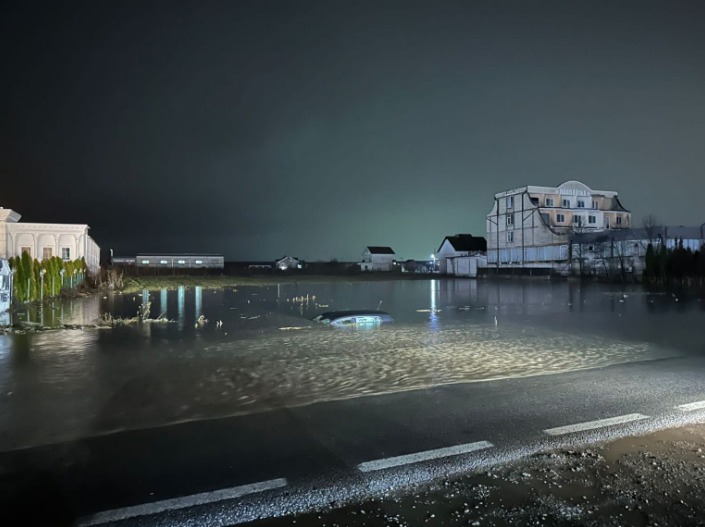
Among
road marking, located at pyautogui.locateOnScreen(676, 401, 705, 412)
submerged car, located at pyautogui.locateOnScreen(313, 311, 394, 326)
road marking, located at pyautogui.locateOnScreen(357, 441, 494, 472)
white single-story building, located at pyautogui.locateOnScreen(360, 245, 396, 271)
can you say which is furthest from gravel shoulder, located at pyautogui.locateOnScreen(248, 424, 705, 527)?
white single-story building, located at pyautogui.locateOnScreen(360, 245, 396, 271)

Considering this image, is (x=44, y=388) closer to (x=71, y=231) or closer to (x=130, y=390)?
(x=130, y=390)

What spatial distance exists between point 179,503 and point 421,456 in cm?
211

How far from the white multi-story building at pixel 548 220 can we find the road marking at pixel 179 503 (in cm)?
5804

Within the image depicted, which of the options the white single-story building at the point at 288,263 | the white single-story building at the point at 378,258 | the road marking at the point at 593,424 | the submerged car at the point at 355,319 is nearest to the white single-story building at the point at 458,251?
the white single-story building at the point at 378,258

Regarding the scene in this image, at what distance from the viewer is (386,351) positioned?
10617 millimetres

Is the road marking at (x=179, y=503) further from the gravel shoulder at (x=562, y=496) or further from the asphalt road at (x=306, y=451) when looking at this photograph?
the gravel shoulder at (x=562, y=496)

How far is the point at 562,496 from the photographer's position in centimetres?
381

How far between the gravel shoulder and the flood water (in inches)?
118

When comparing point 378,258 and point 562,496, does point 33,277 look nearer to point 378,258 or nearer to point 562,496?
point 562,496

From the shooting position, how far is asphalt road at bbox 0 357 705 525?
12.3 feet

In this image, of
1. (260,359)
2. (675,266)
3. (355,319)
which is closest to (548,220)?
(675,266)

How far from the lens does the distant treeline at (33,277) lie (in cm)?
2209

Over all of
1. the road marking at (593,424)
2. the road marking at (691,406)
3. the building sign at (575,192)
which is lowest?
the road marking at (593,424)

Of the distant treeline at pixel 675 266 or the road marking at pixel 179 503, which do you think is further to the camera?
the distant treeline at pixel 675 266
